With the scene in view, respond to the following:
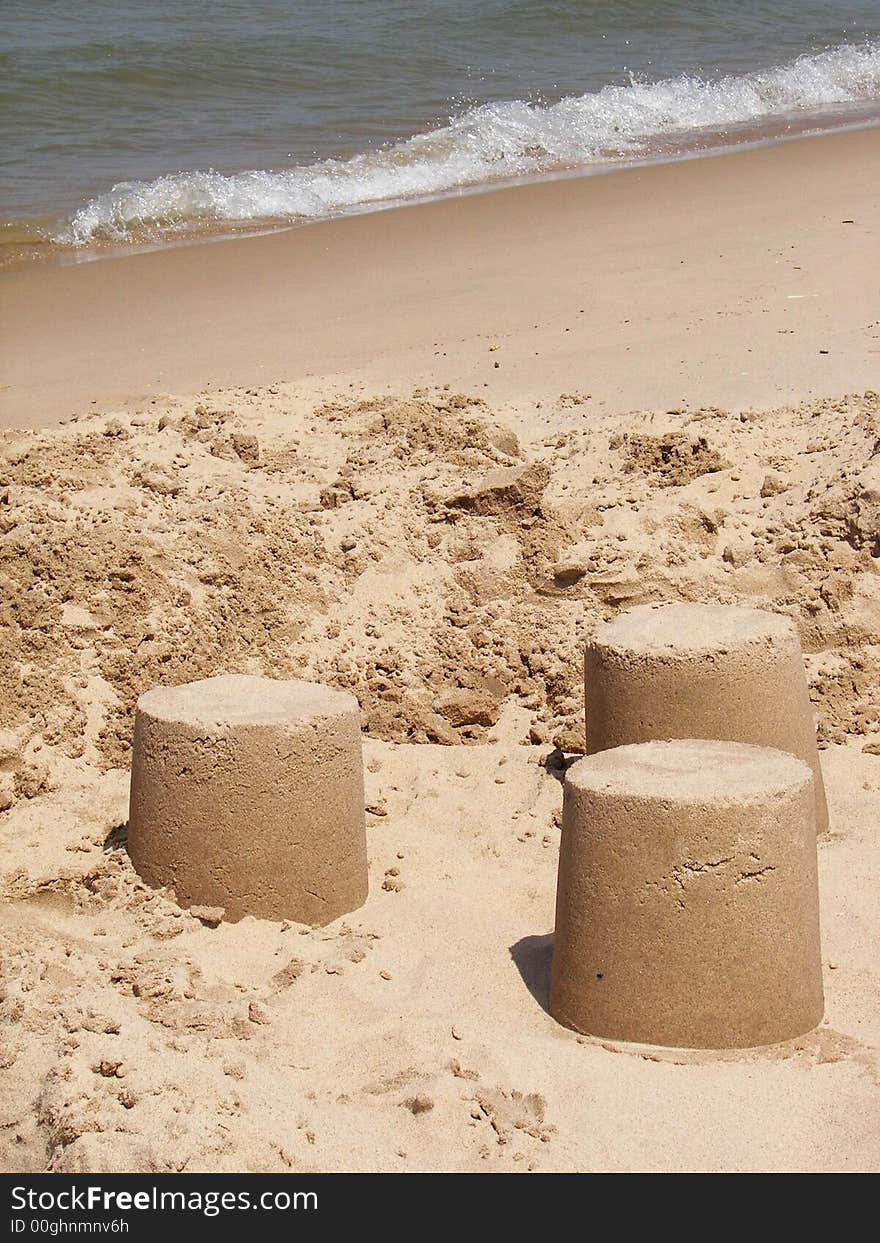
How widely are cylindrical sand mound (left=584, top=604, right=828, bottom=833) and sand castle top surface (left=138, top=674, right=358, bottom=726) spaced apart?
765 mm

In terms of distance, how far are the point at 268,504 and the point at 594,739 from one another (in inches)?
80.3

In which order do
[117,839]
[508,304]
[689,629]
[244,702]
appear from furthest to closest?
[508,304] < [117,839] < [689,629] < [244,702]

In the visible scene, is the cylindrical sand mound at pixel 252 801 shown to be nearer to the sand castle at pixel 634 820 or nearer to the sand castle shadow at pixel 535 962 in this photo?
the sand castle at pixel 634 820

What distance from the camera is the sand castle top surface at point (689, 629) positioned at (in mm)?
4516

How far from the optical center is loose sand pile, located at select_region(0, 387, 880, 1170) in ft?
11.3

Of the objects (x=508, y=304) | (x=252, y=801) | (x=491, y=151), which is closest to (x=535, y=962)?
(x=252, y=801)

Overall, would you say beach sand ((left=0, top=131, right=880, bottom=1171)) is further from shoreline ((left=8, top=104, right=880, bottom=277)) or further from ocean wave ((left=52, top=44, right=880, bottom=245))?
ocean wave ((left=52, top=44, right=880, bottom=245))

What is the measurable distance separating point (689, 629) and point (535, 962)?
1.07 m

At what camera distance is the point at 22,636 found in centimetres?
547

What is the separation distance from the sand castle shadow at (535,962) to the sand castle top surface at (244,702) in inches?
30.6

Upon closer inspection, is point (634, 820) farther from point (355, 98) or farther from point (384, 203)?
point (355, 98)

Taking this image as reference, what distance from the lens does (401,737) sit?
18.0ft

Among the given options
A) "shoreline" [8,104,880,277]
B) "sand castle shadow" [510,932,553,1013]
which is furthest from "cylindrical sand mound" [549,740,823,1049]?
"shoreline" [8,104,880,277]
